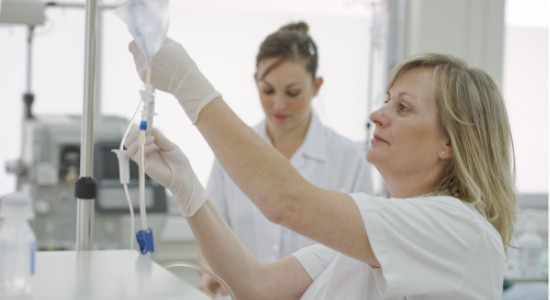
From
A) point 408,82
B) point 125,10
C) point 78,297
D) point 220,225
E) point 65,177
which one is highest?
point 125,10

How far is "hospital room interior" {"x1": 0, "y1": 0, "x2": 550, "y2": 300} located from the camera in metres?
2.86

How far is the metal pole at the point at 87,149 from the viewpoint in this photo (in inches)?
41.1

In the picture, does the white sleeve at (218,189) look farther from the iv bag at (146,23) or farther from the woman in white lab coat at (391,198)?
the iv bag at (146,23)

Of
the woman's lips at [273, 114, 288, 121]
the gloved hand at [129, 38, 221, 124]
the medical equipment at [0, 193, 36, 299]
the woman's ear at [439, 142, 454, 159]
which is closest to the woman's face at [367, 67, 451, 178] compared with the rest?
the woman's ear at [439, 142, 454, 159]

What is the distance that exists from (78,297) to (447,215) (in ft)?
2.20

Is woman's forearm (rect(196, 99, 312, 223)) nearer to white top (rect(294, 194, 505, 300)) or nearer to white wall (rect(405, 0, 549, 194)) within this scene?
white top (rect(294, 194, 505, 300))

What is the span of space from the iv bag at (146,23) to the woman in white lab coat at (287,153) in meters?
1.05

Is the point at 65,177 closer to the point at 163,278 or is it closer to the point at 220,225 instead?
the point at 220,225

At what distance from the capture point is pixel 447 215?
1093 mm

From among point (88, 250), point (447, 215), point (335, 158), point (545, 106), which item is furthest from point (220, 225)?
point (545, 106)

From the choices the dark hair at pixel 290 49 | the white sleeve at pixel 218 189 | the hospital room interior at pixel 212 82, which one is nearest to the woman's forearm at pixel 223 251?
the white sleeve at pixel 218 189

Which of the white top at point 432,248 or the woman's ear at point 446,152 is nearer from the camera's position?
the white top at point 432,248

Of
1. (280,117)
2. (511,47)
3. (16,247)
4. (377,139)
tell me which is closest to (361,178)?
(280,117)

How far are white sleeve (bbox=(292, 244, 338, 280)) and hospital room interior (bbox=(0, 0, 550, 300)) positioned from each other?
147 cm
